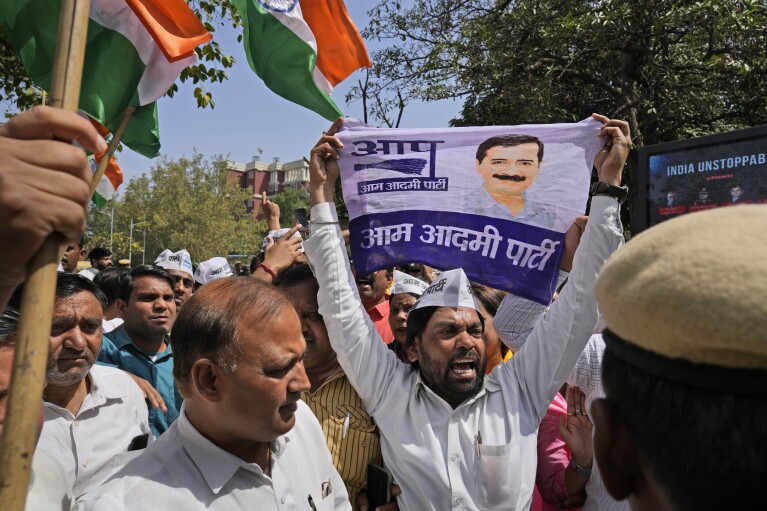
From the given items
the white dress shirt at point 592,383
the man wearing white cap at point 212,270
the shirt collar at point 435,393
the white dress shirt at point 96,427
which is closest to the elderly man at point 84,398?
the white dress shirt at point 96,427

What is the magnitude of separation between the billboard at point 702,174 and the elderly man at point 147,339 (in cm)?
376

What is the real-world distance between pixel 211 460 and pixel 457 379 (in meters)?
1.16

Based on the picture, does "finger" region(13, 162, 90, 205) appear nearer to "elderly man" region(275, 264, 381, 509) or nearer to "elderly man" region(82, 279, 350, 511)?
"elderly man" region(82, 279, 350, 511)

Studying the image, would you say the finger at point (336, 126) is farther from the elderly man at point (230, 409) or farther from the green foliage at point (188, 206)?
the green foliage at point (188, 206)

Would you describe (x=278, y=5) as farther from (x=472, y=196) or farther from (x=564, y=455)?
(x=564, y=455)

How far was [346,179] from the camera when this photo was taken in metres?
3.25

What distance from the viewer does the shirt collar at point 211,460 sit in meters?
1.78

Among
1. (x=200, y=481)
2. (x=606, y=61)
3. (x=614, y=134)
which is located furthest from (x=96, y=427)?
(x=606, y=61)

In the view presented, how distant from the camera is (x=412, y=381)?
271 centimetres

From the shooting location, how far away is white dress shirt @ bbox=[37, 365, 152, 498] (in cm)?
243

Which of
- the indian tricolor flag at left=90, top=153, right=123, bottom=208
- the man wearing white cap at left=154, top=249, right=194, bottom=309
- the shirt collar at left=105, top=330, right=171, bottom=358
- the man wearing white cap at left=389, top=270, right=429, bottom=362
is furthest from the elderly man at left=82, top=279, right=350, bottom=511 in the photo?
the man wearing white cap at left=154, top=249, right=194, bottom=309

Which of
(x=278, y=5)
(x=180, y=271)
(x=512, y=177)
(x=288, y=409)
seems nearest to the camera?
(x=288, y=409)

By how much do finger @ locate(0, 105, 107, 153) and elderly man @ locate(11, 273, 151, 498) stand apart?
166 cm

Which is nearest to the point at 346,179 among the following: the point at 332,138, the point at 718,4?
the point at 332,138
